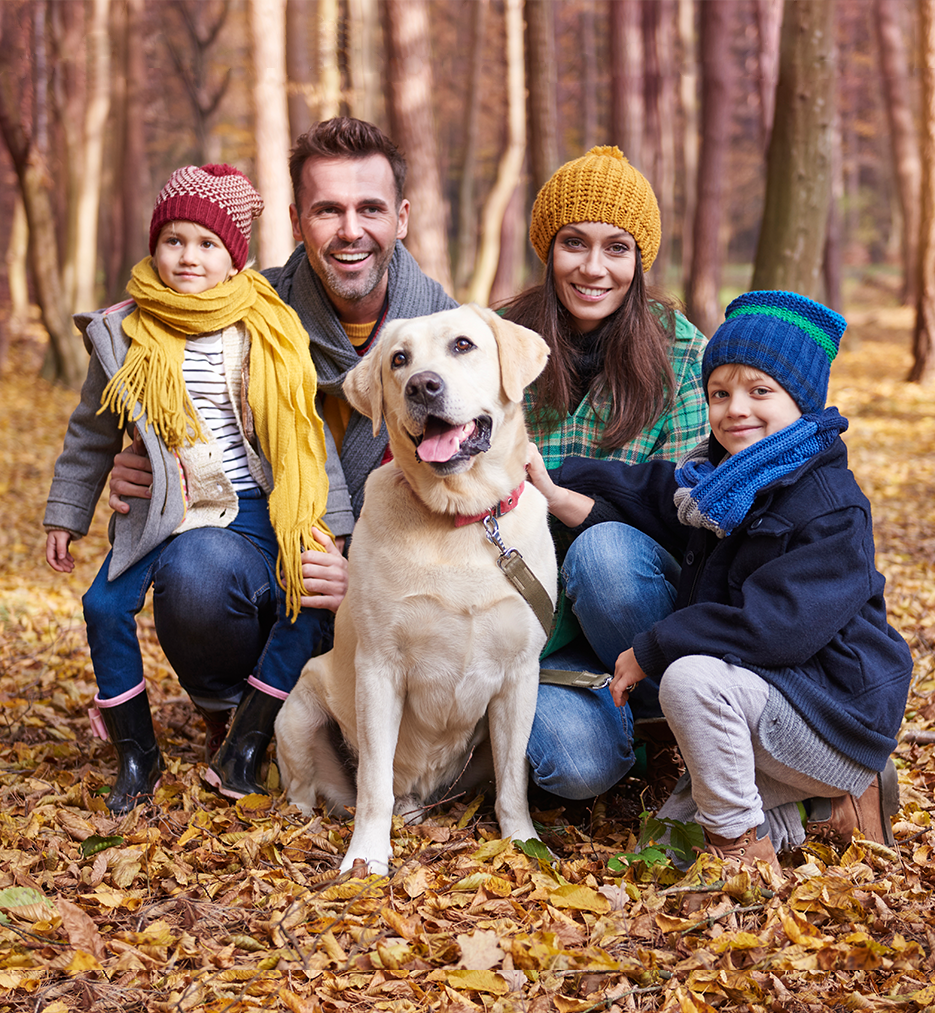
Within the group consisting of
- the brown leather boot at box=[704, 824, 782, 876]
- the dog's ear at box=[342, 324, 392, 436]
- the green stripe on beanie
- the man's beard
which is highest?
the man's beard

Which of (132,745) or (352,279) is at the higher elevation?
(352,279)

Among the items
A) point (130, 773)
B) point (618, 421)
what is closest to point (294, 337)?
point (618, 421)

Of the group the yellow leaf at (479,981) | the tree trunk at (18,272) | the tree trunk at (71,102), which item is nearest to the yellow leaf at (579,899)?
the yellow leaf at (479,981)

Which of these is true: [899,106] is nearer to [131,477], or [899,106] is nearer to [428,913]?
[131,477]

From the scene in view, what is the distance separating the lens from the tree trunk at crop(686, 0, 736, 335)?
1227 cm

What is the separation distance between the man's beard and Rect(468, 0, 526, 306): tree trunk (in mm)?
7634

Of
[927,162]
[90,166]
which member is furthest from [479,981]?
[90,166]

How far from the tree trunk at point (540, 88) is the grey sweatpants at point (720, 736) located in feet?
25.7

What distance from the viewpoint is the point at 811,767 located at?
98.0 inches

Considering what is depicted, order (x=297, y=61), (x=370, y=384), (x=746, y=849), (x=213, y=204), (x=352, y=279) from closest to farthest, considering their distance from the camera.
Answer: (x=746, y=849)
(x=370, y=384)
(x=213, y=204)
(x=352, y=279)
(x=297, y=61)

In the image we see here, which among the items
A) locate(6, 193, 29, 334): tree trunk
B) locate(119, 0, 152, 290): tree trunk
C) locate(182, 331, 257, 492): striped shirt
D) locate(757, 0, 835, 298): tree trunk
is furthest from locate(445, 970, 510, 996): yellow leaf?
locate(6, 193, 29, 334): tree trunk

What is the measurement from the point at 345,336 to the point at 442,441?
1128 millimetres

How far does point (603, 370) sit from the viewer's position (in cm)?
337

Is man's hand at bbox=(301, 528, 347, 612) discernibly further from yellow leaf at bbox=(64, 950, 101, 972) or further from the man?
yellow leaf at bbox=(64, 950, 101, 972)
